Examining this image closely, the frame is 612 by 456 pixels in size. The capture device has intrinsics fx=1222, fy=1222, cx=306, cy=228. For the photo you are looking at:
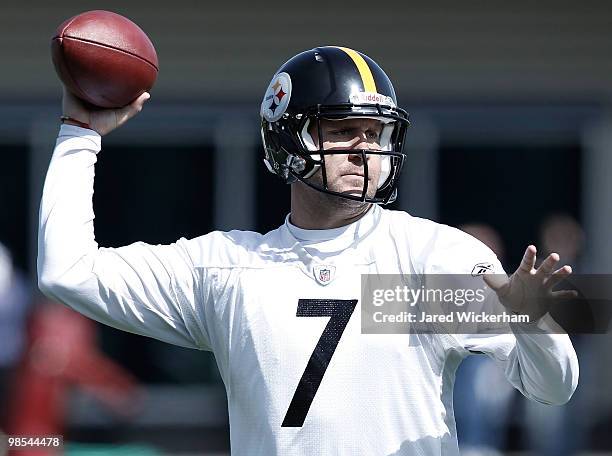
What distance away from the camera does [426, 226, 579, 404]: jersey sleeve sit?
9.48 ft

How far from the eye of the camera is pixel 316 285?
10.5 feet

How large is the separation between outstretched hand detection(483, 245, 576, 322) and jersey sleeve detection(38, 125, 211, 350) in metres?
0.87

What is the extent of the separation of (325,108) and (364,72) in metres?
0.17

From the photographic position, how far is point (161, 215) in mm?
9891

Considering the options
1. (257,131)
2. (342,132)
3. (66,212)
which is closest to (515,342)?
(342,132)

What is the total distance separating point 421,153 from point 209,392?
8.55 ft

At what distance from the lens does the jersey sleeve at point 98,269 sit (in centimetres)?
321

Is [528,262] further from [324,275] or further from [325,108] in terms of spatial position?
[325,108]

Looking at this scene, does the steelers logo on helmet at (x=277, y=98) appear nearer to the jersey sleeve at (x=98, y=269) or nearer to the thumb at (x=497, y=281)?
the jersey sleeve at (x=98, y=269)

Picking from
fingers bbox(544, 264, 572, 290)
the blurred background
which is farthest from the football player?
the blurred background

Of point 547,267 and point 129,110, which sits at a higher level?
point 129,110

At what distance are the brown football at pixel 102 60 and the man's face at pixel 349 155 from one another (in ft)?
1.75

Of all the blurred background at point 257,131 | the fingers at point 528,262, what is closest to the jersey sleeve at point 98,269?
the fingers at point 528,262

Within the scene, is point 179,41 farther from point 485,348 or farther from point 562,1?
point 485,348
